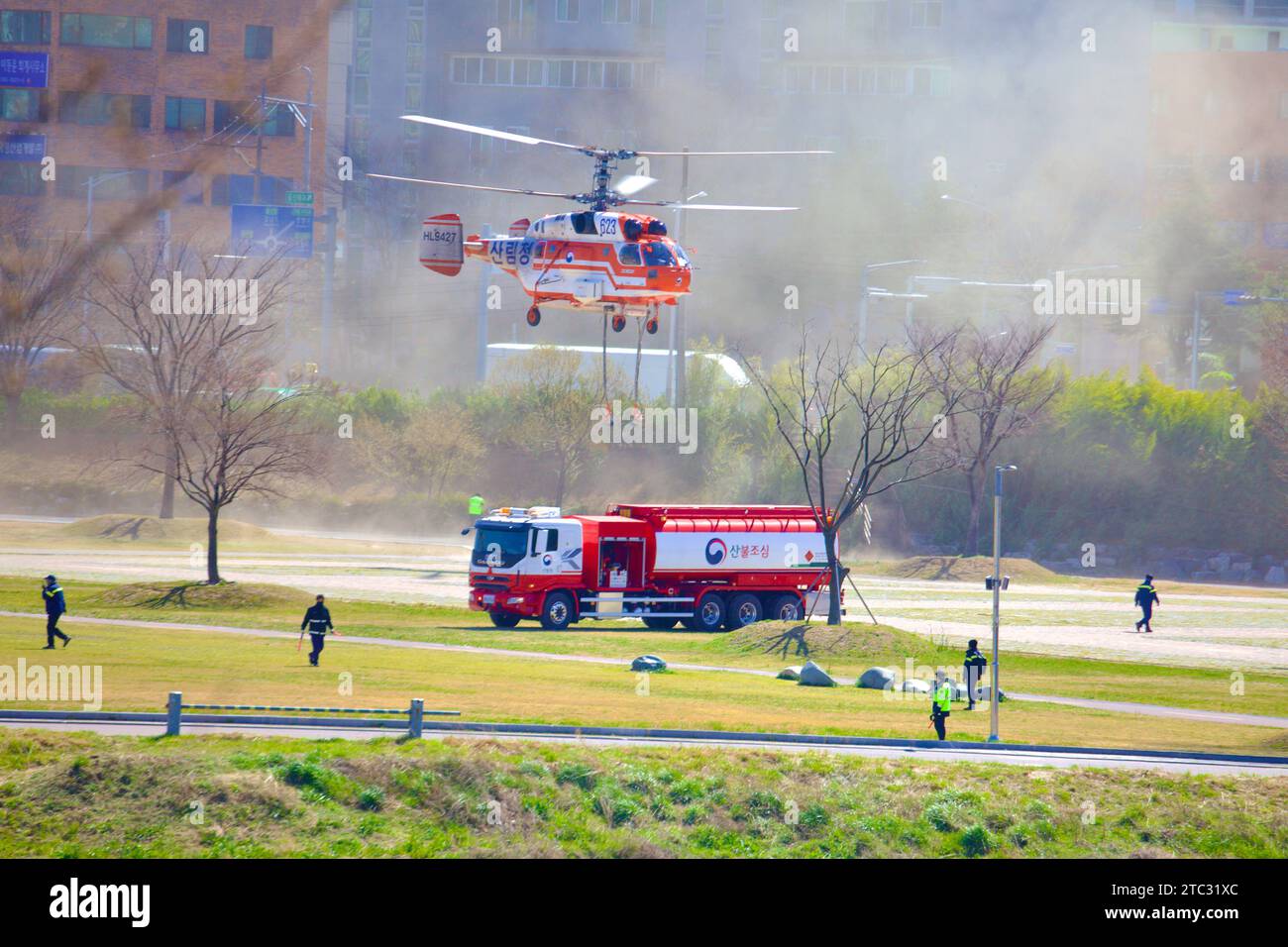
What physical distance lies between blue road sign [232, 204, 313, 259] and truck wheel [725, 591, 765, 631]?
3867 cm

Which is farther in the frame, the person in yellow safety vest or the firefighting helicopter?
the firefighting helicopter

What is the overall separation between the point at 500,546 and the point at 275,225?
1532 inches

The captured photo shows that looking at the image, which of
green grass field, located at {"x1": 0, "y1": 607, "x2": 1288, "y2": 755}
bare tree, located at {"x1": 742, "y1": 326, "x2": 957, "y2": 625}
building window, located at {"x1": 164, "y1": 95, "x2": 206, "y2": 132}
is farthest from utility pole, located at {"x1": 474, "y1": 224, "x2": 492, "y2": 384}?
green grass field, located at {"x1": 0, "y1": 607, "x2": 1288, "y2": 755}

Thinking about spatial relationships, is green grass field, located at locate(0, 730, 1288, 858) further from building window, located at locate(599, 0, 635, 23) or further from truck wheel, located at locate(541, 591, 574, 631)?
building window, located at locate(599, 0, 635, 23)

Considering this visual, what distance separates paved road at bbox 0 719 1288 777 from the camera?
74.0 ft

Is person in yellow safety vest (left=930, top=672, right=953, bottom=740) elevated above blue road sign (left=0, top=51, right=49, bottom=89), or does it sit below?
below

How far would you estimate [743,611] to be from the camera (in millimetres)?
44188

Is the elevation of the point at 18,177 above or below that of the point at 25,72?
above

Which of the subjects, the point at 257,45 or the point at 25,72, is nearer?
the point at 25,72

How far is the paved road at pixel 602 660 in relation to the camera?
30188 millimetres

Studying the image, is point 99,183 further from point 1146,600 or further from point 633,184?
point 1146,600

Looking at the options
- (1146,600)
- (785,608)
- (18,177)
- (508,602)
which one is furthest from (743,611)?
(18,177)
